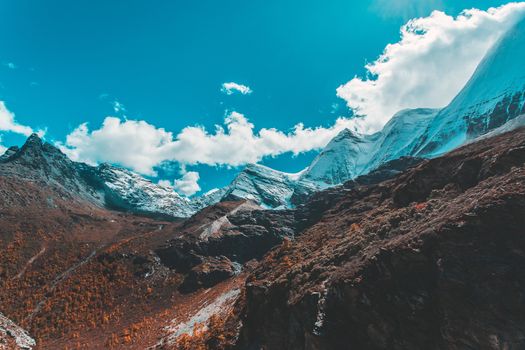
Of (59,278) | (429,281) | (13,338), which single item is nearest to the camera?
(429,281)

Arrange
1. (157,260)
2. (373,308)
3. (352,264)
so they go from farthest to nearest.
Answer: (157,260) → (352,264) → (373,308)

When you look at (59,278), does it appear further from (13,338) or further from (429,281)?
(429,281)

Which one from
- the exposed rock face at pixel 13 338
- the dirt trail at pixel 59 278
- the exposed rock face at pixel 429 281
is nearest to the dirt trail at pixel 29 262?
the dirt trail at pixel 59 278

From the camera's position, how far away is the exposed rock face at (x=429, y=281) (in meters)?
22.1

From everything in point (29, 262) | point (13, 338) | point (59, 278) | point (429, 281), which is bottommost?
point (429, 281)

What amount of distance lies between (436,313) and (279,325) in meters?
19.4

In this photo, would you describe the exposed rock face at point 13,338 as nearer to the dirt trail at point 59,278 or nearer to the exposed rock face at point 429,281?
the dirt trail at point 59,278

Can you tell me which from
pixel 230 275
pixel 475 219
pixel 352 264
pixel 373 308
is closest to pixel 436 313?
pixel 373 308

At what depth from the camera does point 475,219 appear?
25297mm

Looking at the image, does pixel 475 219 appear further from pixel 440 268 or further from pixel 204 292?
pixel 204 292

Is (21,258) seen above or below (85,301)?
above

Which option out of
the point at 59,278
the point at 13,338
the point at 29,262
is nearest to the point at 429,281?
the point at 13,338

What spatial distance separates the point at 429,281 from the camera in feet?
85.2

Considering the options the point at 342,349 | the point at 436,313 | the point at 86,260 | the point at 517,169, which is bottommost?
the point at 342,349
